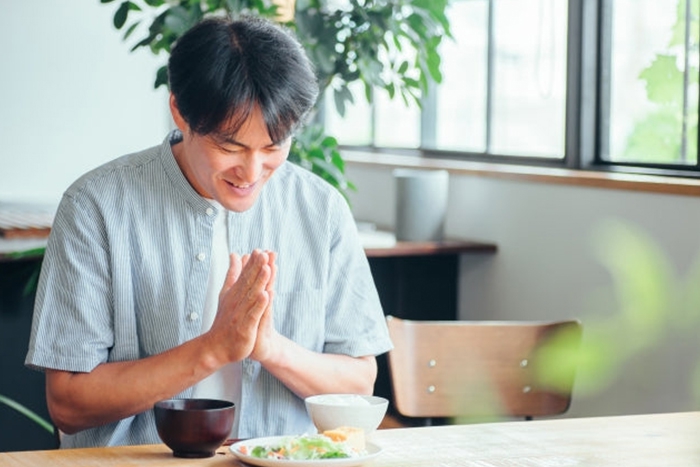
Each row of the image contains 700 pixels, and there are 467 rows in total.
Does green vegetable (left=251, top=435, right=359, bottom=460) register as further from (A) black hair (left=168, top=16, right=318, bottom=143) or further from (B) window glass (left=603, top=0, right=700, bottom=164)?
(B) window glass (left=603, top=0, right=700, bottom=164)

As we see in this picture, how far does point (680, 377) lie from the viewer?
3.01 m

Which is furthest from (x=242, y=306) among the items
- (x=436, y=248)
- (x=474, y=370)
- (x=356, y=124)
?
(x=356, y=124)

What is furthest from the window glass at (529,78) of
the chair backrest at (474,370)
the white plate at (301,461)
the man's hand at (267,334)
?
the white plate at (301,461)

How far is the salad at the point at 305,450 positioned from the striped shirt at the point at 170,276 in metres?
0.38

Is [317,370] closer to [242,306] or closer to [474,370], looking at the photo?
[242,306]

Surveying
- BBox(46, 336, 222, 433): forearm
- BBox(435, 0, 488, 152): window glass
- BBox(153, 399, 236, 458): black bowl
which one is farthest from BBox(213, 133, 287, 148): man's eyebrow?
BBox(435, 0, 488, 152): window glass

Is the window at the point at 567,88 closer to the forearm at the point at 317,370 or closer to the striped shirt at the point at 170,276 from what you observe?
the striped shirt at the point at 170,276

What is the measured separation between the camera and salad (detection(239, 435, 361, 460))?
58.9 inches

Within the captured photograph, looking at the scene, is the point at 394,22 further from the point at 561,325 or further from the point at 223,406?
the point at 223,406

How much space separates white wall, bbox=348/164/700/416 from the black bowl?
5.61ft

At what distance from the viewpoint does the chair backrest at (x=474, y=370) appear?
2314 millimetres

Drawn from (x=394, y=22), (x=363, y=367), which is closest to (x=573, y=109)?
(x=394, y=22)

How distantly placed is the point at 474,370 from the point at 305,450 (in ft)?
3.02

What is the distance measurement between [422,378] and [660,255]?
1.01 metres
